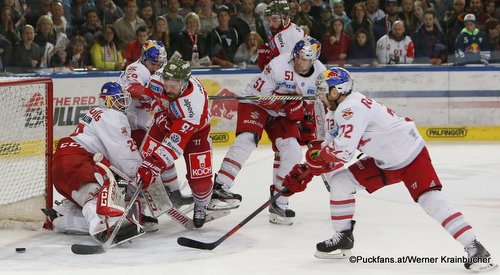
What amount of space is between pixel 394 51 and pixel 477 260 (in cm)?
509

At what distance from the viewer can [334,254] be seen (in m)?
5.61

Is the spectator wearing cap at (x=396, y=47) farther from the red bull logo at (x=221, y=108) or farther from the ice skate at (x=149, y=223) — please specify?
the ice skate at (x=149, y=223)

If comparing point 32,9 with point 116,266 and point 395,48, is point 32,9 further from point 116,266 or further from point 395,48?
point 116,266

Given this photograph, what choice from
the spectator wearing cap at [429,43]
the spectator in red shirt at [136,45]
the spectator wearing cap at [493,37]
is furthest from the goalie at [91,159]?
the spectator wearing cap at [493,37]

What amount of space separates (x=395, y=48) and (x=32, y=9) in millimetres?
3355

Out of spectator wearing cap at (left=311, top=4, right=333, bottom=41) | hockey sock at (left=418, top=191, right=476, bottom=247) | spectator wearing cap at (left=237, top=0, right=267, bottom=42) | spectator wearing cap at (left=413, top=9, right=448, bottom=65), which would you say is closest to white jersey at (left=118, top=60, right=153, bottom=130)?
hockey sock at (left=418, top=191, right=476, bottom=247)

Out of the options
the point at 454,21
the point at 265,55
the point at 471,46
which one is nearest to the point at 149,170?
the point at 265,55

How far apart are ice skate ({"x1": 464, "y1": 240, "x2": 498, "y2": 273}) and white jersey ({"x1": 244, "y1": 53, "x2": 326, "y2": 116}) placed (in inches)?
74.1

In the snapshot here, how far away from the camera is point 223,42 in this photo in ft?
32.8

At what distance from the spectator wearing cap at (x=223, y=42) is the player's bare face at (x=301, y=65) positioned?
3203 millimetres

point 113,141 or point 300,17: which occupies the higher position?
point 300,17

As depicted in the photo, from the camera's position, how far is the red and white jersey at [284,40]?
7434 mm

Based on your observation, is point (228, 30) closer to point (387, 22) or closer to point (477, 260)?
point (387, 22)

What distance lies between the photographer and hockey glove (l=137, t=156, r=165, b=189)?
5.95m
